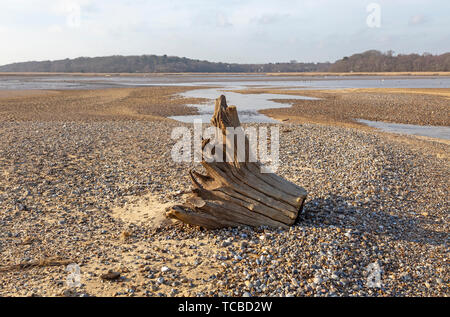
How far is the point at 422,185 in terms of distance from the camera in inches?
431

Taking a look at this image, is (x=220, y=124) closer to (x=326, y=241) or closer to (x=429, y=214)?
(x=326, y=241)

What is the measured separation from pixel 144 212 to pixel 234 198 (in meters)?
2.69

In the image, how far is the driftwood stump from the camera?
7.43 m

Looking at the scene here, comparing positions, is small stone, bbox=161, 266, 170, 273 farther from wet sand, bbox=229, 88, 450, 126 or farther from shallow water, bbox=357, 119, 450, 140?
wet sand, bbox=229, 88, 450, 126

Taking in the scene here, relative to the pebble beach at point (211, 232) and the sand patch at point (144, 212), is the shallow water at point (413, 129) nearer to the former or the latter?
the pebble beach at point (211, 232)

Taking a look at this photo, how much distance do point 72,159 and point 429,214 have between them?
12.0 m

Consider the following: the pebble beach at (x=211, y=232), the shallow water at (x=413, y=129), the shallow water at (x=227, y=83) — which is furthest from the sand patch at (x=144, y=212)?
the shallow water at (x=227, y=83)

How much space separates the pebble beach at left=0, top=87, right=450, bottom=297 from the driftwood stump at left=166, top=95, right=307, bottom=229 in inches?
10.5

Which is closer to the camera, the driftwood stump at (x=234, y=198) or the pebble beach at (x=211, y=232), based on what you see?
the pebble beach at (x=211, y=232)

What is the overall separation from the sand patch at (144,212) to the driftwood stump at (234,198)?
65cm

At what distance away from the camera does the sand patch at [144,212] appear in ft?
27.0
